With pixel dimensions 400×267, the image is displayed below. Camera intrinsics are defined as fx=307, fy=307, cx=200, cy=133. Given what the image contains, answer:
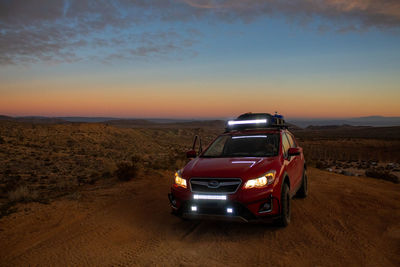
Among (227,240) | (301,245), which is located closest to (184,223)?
(227,240)

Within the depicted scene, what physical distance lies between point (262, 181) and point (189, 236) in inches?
60.3

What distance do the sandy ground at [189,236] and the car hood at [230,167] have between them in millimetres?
1043

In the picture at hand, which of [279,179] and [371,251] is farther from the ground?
[279,179]

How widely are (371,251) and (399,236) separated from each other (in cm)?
103

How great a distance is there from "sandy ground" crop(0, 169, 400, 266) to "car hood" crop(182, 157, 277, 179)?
3.42 feet

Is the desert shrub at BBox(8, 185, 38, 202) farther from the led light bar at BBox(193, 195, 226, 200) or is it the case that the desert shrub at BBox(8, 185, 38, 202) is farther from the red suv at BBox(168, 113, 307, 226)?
the led light bar at BBox(193, 195, 226, 200)

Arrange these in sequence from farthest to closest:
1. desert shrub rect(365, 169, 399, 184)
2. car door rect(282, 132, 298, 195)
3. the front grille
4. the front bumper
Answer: desert shrub rect(365, 169, 399, 184), car door rect(282, 132, 298, 195), the front grille, the front bumper

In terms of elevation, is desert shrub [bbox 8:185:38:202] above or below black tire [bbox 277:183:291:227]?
below

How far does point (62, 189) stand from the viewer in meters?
10.2

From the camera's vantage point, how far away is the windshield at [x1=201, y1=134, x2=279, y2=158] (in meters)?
6.07

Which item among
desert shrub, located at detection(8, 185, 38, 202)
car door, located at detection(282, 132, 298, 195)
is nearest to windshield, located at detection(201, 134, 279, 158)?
car door, located at detection(282, 132, 298, 195)

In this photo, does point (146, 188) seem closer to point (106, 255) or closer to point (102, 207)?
point (102, 207)

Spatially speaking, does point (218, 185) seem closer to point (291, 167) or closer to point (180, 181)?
point (180, 181)

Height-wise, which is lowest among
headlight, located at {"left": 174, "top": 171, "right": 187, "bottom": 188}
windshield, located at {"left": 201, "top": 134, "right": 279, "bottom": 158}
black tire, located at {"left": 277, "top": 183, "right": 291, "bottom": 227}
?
black tire, located at {"left": 277, "top": 183, "right": 291, "bottom": 227}
